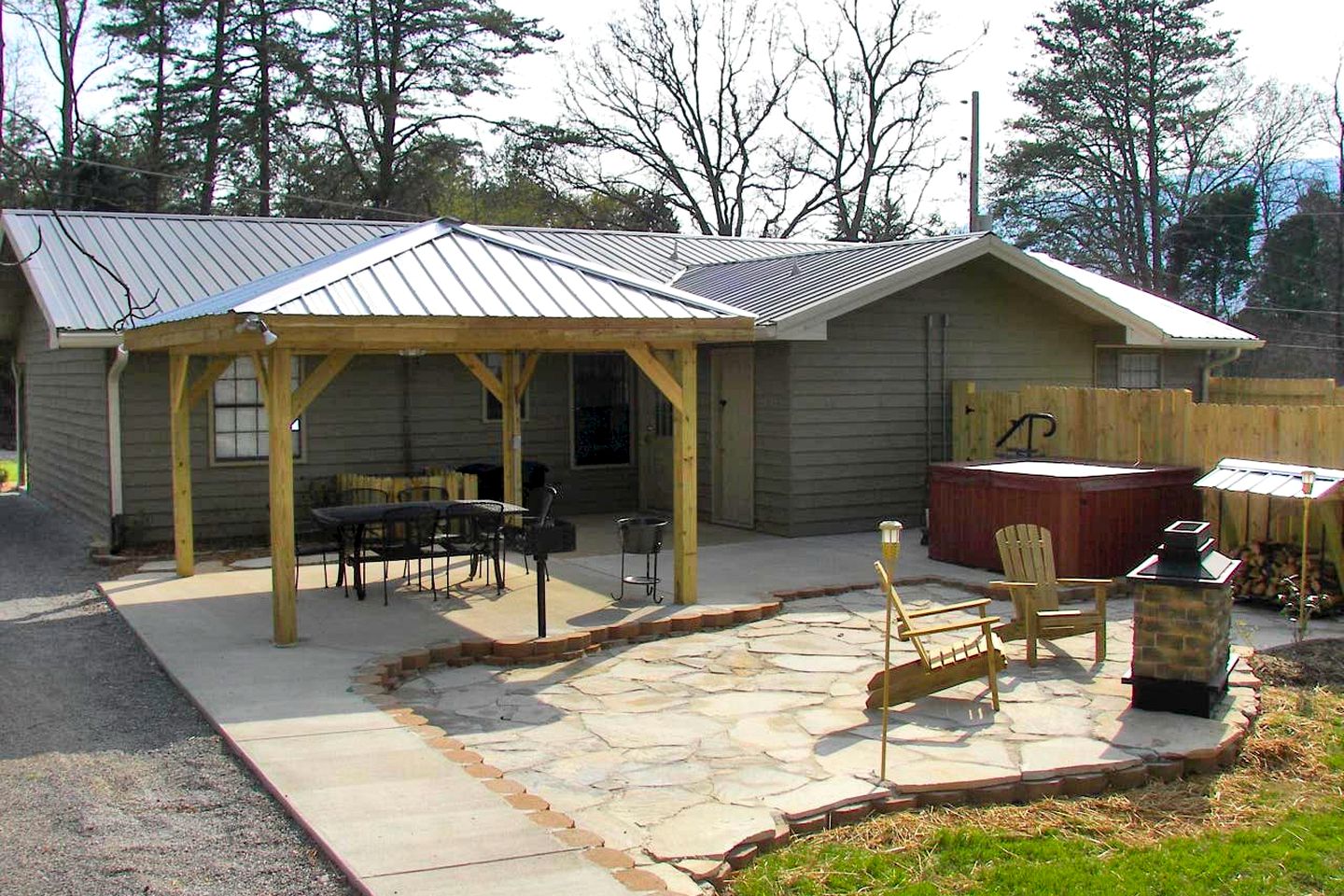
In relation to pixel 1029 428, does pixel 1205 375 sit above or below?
above

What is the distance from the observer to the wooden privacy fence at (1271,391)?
19156 millimetres

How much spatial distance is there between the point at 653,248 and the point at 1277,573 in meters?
10.6

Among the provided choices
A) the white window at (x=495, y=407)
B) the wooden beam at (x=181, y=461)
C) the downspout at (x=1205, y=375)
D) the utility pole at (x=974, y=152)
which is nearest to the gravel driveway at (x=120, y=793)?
the wooden beam at (x=181, y=461)

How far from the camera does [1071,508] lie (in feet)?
34.0

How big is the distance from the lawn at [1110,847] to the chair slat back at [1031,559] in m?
2.23

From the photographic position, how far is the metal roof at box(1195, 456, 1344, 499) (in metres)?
8.72

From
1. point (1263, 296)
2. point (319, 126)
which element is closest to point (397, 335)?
point (319, 126)

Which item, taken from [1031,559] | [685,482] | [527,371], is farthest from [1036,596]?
[527,371]

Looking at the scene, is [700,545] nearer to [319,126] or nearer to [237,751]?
[237,751]

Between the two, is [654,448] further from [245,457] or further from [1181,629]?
[1181,629]

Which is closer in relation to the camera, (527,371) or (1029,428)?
(527,371)

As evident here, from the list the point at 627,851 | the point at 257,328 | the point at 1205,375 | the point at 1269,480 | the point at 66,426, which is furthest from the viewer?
the point at 1205,375

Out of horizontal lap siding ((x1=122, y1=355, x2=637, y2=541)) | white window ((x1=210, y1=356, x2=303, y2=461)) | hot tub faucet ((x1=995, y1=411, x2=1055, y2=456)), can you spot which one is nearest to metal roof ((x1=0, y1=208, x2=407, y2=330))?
horizontal lap siding ((x1=122, y1=355, x2=637, y2=541))

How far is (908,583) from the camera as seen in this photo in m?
10.6
